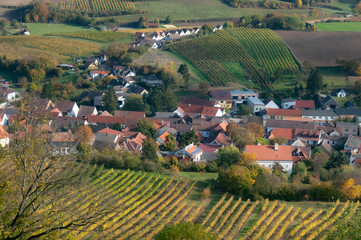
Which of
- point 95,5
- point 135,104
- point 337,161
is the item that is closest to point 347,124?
point 337,161

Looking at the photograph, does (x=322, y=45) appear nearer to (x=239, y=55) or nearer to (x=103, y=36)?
(x=239, y=55)

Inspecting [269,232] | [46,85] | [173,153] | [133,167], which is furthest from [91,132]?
[269,232]

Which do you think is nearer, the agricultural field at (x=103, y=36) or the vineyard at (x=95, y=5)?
the agricultural field at (x=103, y=36)

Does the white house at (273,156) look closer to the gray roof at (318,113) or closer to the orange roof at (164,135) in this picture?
the orange roof at (164,135)

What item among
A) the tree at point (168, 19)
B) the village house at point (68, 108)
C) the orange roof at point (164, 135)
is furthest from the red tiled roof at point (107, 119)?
the tree at point (168, 19)

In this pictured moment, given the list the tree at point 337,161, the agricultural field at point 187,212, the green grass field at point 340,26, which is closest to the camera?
the agricultural field at point 187,212

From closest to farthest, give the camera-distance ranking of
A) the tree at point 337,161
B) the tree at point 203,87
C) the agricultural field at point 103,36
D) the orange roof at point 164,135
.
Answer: the tree at point 337,161
the orange roof at point 164,135
the tree at point 203,87
the agricultural field at point 103,36

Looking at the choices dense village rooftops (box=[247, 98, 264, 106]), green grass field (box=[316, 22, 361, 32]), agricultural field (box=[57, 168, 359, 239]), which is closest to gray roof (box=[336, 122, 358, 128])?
dense village rooftops (box=[247, 98, 264, 106])
